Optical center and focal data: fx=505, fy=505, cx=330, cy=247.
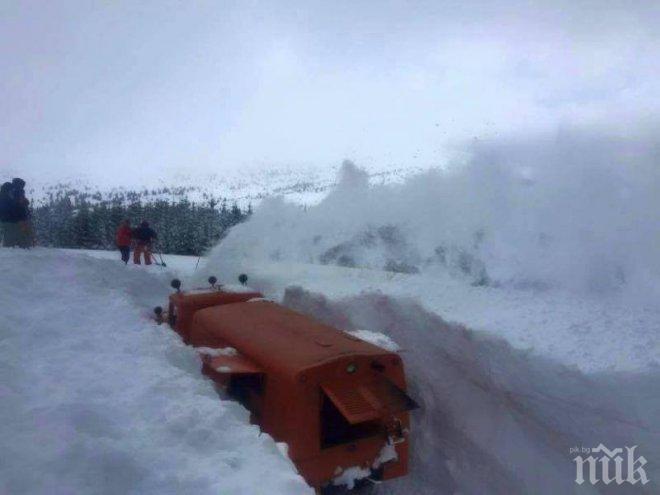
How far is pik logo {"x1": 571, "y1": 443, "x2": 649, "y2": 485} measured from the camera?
638cm

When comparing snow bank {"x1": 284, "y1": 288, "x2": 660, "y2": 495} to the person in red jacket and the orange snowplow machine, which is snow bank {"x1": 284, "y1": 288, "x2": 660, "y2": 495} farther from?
the person in red jacket

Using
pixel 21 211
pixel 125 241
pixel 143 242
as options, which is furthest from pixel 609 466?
pixel 125 241

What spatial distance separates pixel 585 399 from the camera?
7137mm

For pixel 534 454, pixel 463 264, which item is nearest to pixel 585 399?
pixel 534 454

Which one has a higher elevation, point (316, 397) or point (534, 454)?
point (316, 397)

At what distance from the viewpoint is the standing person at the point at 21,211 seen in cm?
996

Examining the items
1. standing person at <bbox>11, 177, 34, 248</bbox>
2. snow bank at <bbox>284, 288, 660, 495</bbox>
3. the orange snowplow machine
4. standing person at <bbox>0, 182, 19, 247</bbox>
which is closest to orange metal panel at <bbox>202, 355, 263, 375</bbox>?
the orange snowplow machine

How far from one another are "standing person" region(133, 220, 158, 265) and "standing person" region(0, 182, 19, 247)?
4974mm

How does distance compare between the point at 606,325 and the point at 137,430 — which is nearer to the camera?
the point at 137,430

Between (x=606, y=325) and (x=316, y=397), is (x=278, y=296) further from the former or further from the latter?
(x=316, y=397)

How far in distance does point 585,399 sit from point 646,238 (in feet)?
20.5

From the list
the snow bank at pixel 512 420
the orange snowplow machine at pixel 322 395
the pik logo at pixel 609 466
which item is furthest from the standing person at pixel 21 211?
the pik logo at pixel 609 466

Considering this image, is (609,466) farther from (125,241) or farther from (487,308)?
(125,241)

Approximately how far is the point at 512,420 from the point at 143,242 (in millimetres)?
11802
